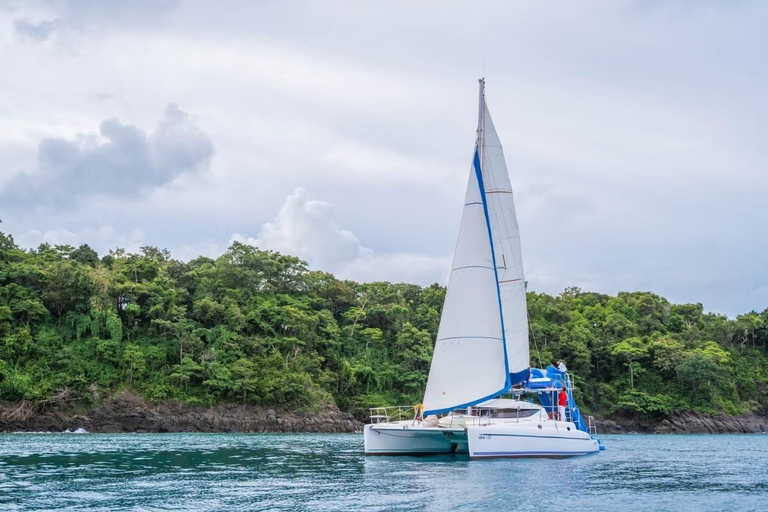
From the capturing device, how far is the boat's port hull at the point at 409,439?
30.6 meters

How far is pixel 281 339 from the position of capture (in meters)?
70.3

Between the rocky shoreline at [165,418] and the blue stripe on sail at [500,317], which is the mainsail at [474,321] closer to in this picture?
the blue stripe on sail at [500,317]

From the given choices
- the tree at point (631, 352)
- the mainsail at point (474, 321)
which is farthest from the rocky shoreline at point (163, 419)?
the mainsail at point (474, 321)

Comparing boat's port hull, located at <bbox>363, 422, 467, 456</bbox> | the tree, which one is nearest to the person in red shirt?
boat's port hull, located at <bbox>363, 422, 467, 456</bbox>

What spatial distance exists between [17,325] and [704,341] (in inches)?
2819

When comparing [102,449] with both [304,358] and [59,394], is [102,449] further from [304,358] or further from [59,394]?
[304,358]

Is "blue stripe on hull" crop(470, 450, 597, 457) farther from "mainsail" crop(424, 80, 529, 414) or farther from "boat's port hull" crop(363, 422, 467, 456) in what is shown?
"mainsail" crop(424, 80, 529, 414)

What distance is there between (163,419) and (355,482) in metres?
40.7

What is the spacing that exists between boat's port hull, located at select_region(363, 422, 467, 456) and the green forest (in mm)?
33898

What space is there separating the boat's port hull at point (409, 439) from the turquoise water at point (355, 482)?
76 cm

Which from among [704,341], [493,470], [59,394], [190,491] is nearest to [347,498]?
[190,491]

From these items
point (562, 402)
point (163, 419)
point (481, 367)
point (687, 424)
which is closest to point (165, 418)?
point (163, 419)

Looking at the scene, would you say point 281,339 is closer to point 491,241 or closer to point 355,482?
point 491,241

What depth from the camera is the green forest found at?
62812 mm
